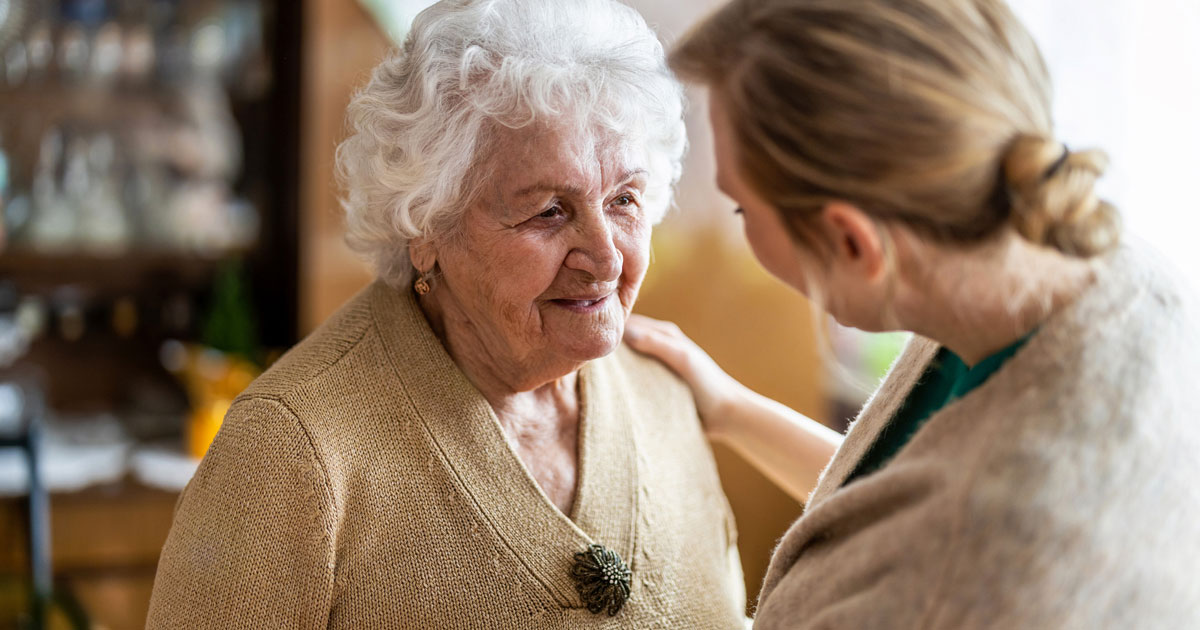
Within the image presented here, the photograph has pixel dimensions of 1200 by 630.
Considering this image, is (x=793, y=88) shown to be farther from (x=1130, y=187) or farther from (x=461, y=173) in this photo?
(x=1130, y=187)

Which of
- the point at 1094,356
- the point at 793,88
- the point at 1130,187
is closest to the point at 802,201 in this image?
the point at 793,88

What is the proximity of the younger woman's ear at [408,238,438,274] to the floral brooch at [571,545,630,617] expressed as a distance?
416mm

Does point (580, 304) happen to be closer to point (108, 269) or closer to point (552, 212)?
point (552, 212)

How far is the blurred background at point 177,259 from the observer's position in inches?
119

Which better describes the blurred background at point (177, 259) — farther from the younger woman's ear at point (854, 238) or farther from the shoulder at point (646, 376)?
the younger woman's ear at point (854, 238)

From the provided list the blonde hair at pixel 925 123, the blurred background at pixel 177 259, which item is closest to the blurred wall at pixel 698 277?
the blurred background at pixel 177 259

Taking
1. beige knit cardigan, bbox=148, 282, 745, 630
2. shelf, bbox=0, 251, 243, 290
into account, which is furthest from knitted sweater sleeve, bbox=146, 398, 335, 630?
shelf, bbox=0, 251, 243, 290

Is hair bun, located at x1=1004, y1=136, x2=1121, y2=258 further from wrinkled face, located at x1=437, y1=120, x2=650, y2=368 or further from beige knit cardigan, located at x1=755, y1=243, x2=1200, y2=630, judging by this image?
wrinkled face, located at x1=437, y1=120, x2=650, y2=368

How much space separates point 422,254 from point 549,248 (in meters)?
0.18

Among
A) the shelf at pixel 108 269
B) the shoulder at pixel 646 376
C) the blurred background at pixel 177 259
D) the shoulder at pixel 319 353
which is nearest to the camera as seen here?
the shoulder at pixel 319 353

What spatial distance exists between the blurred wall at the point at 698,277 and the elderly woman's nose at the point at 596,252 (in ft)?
6.39

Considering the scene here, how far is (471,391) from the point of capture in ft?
4.23

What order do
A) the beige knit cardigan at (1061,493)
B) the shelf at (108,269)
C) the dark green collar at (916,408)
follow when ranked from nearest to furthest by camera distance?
the beige knit cardigan at (1061,493) → the dark green collar at (916,408) → the shelf at (108,269)

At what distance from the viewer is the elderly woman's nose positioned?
1.26 metres
